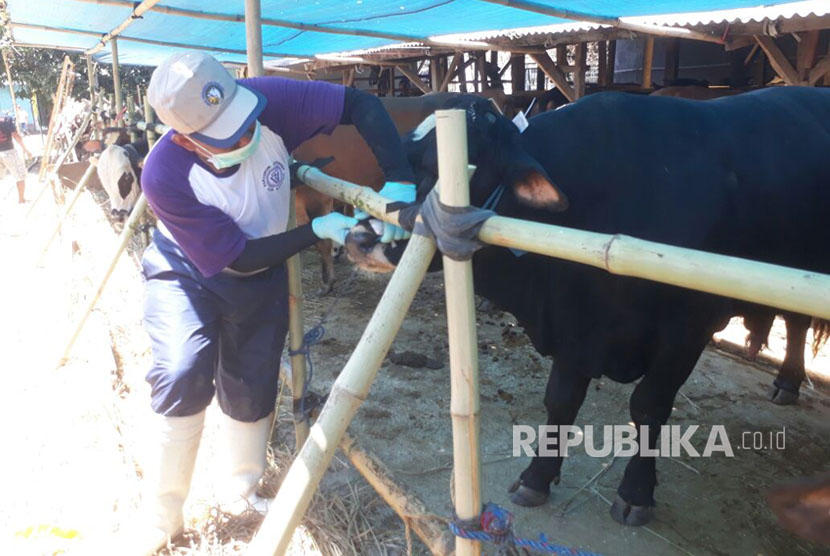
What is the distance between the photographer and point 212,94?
6.19 feet

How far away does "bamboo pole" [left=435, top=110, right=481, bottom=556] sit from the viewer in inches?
47.6

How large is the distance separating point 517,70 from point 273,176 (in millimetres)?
6950

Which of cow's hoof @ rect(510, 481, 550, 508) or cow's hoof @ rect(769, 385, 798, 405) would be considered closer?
cow's hoof @ rect(510, 481, 550, 508)

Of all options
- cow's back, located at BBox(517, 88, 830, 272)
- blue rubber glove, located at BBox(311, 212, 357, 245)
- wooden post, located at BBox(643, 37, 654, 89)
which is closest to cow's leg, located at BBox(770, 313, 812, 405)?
cow's back, located at BBox(517, 88, 830, 272)

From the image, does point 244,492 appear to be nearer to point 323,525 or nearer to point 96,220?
point 323,525

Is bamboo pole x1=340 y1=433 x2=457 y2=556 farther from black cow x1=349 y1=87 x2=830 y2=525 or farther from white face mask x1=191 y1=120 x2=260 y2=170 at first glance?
white face mask x1=191 y1=120 x2=260 y2=170

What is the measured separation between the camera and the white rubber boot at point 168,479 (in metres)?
2.15

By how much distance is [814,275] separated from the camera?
2.85ft

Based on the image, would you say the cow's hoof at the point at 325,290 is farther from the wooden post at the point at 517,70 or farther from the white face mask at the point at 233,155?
the wooden post at the point at 517,70

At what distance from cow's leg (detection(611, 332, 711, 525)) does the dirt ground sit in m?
0.08

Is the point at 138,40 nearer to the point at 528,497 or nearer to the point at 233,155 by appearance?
the point at 233,155

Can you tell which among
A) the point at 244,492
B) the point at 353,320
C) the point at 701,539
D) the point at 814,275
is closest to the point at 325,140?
the point at 353,320

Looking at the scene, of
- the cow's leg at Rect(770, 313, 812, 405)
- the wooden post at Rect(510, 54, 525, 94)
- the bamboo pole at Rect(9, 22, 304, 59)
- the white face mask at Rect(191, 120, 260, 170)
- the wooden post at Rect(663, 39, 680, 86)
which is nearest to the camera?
the white face mask at Rect(191, 120, 260, 170)

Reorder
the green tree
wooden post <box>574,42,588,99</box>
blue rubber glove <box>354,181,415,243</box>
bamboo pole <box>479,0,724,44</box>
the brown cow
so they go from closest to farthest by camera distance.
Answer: blue rubber glove <box>354,181,415,243</box>
bamboo pole <box>479,0,724,44</box>
the brown cow
wooden post <box>574,42,588,99</box>
the green tree
